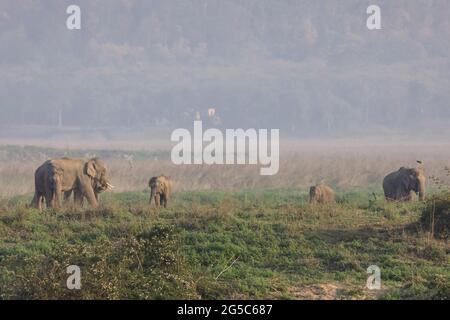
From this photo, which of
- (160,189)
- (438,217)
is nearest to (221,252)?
(438,217)

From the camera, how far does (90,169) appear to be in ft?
84.5

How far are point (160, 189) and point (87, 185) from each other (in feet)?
6.21

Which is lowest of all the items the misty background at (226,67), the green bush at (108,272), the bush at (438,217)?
the green bush at (108,272)

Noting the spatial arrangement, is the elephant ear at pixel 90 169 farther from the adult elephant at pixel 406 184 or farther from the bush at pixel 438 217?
the bush at pixel 438 217

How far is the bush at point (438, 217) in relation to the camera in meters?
18.8

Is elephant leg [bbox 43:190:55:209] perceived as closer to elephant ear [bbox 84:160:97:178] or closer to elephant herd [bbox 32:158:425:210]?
elephant herd [bbox 32:158:425:210]

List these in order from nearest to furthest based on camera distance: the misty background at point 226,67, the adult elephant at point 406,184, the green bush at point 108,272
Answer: the green bush at point 108,272, the adult elephant at point 406,184, the misty background at point 226,67

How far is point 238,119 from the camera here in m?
134

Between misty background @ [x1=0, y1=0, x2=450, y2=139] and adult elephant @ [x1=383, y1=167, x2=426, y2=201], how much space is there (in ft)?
290

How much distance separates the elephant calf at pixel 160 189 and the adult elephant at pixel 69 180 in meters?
1.16

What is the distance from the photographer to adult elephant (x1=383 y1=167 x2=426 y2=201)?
27622 millimetres

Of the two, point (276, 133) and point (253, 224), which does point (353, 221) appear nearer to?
point (253, 224)

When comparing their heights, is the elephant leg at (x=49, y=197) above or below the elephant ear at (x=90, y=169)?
below

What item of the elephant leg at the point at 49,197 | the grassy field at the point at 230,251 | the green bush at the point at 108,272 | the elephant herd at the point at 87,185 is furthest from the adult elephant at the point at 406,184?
the green bush at the point at 108,272
